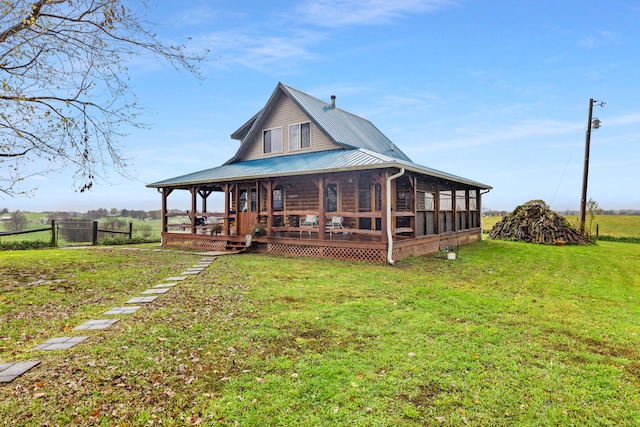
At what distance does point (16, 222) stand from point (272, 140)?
16435 millimetres

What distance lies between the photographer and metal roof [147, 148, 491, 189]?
36.9ft

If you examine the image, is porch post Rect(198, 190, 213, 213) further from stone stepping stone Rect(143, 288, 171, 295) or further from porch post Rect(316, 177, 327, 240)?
stone stepping stone Rect(143, 288, 171, 295)

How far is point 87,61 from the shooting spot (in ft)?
26.7

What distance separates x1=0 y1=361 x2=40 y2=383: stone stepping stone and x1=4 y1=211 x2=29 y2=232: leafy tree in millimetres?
20805

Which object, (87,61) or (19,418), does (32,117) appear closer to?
(87,61)

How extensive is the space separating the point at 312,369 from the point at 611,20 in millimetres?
19595

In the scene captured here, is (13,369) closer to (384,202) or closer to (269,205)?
(384,202)

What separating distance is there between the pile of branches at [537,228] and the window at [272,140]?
15688 mm

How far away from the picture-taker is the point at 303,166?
13078 millimetres

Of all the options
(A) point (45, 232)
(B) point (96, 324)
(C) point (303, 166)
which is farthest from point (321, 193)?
(A) point (45, 232)

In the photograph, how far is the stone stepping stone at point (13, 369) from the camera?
343cm

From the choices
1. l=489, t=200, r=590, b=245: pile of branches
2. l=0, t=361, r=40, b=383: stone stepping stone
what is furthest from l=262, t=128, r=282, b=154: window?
l=489, t=200, r=590, b=245: pile of branches

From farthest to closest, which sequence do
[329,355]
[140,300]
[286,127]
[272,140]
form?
[272,140] → [286,127] → [140,300] → [329,355]

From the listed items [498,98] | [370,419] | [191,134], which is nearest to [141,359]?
[370,419]
